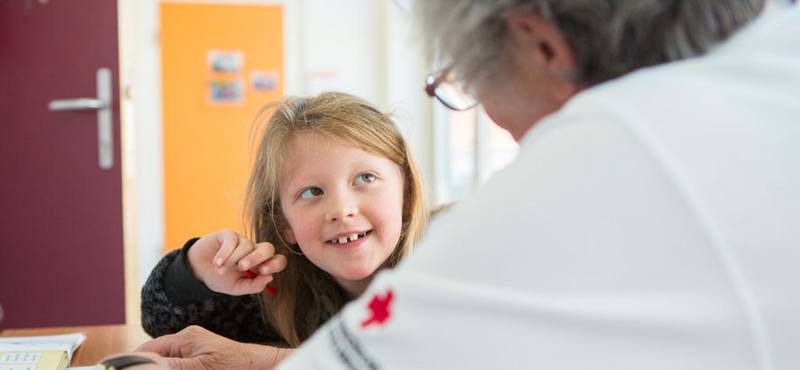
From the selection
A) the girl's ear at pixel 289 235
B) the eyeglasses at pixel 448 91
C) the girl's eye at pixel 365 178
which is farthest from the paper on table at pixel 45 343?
the eyeglasses at pixel 448 91

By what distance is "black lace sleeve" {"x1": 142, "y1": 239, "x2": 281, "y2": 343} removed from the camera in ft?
4.65

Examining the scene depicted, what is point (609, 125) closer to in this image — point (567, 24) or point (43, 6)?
point (567, 24)

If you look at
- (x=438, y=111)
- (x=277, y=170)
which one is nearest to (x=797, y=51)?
(x=277, y=170)

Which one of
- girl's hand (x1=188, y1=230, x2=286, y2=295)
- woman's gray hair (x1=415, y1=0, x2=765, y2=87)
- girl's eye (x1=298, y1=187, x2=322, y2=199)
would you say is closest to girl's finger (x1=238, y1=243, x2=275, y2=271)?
girl's hand (x1=188, y1=230, x2=286, y2=295)

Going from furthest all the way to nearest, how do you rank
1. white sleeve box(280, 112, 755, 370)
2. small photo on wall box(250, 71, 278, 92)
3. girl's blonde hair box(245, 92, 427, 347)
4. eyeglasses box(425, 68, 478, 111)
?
small photo on wall box(250, 71, 278, 92) → girl's blonde hair box(245, 92, 427, 347) → eyeglasses box(425, 68, 478, 111) → white sleeve box(280, 112, 755, 370)

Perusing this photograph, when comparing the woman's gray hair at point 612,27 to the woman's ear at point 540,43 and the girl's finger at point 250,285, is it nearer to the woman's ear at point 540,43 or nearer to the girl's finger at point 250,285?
the woman's ear at point 540,43

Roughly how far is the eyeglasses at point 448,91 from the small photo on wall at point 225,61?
15.5ft

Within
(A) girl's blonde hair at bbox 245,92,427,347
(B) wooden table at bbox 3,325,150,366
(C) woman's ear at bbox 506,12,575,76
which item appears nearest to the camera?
(C) woman's ear at bbox 506,12,575,76

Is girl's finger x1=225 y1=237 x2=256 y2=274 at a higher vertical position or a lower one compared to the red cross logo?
lower

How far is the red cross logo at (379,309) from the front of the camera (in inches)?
20.5

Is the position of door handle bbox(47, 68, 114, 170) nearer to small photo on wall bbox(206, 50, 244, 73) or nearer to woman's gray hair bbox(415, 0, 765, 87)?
woman's gray hair bbox(415, 0, 765, 87)

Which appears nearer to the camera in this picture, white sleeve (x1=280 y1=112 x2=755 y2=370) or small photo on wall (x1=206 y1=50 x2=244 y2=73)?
white sleeve (x1=280 y1=112 x2=755 y2=370)

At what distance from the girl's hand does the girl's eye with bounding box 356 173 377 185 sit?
180 mm

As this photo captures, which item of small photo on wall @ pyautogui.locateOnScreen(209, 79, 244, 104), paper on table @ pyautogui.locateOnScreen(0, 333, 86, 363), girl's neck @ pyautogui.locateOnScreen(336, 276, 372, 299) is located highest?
small photo on wall @ pyautogui.locateOnScreen(209, 79, 244, 104)
